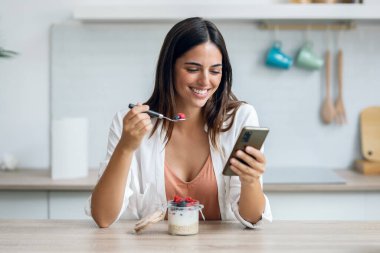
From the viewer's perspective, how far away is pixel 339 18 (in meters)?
3.10

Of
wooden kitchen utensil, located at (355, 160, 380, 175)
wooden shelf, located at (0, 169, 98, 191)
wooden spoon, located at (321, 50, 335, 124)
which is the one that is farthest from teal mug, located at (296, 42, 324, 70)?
wooden shelf, located at (0, 169, 98, 191)

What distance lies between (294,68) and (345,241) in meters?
1.76

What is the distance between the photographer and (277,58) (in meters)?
3.29

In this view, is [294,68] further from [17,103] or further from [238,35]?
[17,103]

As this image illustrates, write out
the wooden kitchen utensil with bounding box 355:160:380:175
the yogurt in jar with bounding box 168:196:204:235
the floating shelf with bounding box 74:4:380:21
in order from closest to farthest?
the yogurt in jar with bounding box 168:196:204:235 < the floating shelf with bounding box 74:4:380:21 < the wooden kitchen utensil with bounding box 355:160:380:175

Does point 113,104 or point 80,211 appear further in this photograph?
point 113,104

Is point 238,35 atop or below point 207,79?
atop

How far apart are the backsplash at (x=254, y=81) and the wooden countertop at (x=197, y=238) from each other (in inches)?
58.5

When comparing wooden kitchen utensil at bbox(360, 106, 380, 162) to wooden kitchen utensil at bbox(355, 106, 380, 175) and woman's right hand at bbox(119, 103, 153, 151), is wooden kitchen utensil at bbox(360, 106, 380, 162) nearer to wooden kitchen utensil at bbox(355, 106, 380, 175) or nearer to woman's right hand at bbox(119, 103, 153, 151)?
wooden kitchen utensil at bbox(355, 106, 380, 175)

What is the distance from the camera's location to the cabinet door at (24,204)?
298cm

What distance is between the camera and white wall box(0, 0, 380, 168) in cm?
336

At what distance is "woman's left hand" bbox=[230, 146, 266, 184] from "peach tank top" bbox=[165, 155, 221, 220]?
265 mm

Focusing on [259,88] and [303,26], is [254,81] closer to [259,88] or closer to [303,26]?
[259,88]

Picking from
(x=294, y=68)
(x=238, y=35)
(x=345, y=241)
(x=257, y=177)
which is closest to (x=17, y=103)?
(x=238, y=35)
